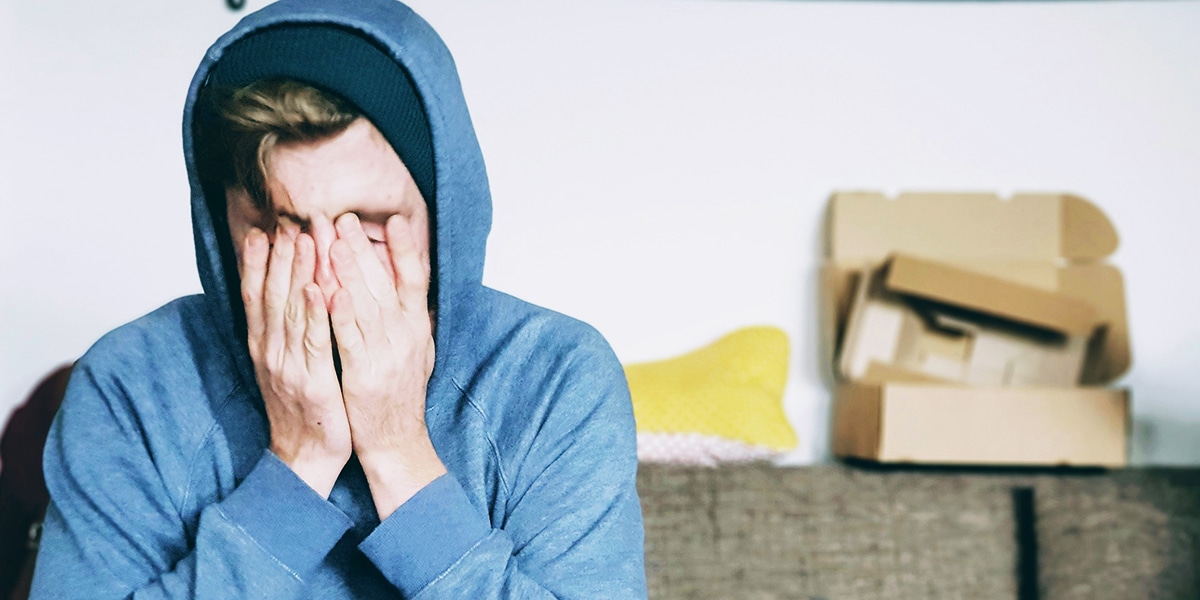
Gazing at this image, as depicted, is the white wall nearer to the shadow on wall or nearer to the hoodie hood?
the shadow on wall

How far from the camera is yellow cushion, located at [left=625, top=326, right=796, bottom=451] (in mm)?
1228

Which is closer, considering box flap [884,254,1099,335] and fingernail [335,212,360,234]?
fingernail [335,212,360,234]

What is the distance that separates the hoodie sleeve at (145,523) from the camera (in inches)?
23.6

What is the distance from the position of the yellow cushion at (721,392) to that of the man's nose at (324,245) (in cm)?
60

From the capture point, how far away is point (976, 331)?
1402 millimetres

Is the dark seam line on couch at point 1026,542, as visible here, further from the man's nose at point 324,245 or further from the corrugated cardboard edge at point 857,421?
the man's nose at point 324,245

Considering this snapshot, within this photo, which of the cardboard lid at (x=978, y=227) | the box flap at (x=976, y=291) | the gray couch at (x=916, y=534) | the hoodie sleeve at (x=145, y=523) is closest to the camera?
the hoodie sleeve at (x=145, y=523)

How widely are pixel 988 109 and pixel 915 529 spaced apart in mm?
628

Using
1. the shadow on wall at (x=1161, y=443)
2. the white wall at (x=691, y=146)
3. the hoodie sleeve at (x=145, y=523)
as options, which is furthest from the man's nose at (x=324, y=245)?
the shadow on wall at (x=1161, y=443)

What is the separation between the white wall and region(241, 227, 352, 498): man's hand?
33cm

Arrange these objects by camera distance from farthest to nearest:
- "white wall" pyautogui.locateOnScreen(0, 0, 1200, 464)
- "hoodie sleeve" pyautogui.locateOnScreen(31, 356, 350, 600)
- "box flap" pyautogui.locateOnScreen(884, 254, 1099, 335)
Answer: "box flap" pyautogui.locateOnScreen(884, 254, 1099, 335) < "white wall" pyautogui.locateOnScreen(0, 0, 1200, 464) < "hoodie sleeve" pyautogui.locateOnScreen(31, 356, 350, 600)

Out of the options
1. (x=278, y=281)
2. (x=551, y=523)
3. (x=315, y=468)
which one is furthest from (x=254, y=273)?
(x=551, y=523)

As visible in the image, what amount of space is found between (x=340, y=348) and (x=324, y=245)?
64 mm

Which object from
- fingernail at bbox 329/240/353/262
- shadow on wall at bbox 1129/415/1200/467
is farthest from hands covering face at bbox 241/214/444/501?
shadow on wall at bbox 1129/415/1200/467
